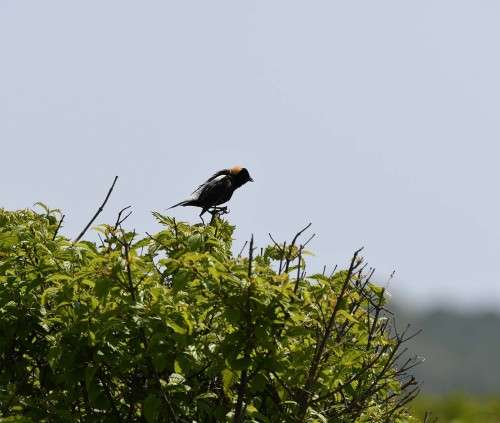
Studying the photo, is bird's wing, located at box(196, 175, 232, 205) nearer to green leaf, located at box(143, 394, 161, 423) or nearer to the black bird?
the black bird

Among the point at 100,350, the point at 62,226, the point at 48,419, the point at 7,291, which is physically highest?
the point at 62,226

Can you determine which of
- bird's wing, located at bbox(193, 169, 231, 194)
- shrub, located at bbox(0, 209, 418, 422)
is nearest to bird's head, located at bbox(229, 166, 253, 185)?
bird's wing, located at bbox(193, 169, 231, 194)

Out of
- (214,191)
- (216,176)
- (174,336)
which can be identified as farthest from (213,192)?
(174,336)

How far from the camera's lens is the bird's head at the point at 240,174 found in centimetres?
1248

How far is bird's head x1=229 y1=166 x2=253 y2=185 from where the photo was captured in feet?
41.0

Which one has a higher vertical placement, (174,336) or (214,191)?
(214,191)

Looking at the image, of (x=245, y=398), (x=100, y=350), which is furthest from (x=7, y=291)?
(x=245, y=398)

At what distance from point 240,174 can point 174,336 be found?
6841 millimetres

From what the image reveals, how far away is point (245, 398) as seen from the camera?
248 inches

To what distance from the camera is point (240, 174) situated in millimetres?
12578

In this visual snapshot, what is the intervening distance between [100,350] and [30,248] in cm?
118

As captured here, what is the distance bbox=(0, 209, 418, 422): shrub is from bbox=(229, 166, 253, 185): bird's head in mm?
5424

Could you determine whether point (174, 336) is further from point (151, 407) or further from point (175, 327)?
point (151, 407)

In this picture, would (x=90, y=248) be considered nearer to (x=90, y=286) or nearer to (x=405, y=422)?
(x=90, y=286)
